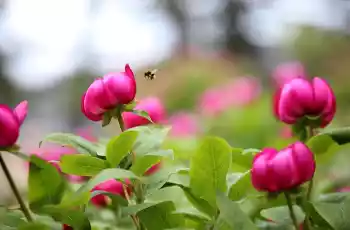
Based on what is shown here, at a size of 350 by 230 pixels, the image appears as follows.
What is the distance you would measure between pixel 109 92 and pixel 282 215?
0.58 feet

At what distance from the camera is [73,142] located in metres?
0.47

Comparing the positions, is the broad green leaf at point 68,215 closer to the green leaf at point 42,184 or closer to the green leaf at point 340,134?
the green leaf at point 42,184

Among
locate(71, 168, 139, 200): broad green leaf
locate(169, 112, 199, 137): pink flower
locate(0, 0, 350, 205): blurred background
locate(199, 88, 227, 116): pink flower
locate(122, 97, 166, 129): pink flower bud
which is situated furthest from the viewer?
locate(0, 0, 350, 205): blurred background

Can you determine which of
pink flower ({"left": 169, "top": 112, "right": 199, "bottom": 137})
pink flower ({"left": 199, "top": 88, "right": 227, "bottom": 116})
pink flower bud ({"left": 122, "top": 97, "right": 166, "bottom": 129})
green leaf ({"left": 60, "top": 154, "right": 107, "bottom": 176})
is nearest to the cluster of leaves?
green leaf ({"left": 60, "top": 154, "right": 107, "bottom": 176})

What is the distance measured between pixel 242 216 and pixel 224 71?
418cm

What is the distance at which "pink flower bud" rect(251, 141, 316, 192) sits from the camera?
43 cm

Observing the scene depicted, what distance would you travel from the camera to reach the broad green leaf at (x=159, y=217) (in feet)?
1.49

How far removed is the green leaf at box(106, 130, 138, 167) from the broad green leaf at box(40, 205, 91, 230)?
0.18ft

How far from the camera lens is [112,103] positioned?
0.49 metres

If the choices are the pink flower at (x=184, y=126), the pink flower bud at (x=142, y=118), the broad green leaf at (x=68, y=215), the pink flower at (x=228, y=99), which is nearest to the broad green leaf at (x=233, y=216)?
the broad green leaf at (x=68, y=215)

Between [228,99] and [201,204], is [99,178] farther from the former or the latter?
[228,99]

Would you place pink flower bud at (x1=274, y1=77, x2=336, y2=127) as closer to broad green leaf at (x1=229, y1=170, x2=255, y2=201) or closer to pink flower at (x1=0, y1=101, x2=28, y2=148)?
broad green leaf at (x1=229, y1=170, x2=255, y2=201)

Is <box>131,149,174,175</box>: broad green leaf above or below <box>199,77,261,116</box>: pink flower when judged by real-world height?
above

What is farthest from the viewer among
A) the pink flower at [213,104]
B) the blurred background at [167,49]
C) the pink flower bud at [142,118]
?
the blurred background at [167,49]
